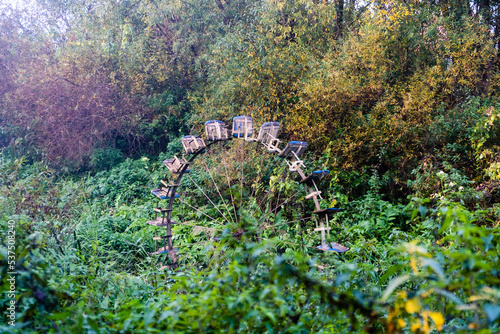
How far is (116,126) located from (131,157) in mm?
803

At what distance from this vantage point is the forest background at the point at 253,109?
4.70 meters

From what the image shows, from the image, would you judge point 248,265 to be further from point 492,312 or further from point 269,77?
point 269,77

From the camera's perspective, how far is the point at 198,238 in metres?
5.30

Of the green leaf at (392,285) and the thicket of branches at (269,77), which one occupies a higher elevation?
the thicket of branches at (269,77)

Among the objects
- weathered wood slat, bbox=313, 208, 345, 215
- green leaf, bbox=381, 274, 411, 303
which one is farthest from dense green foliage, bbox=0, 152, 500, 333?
weathered wood slat, bbox=313, 208, 345, 215

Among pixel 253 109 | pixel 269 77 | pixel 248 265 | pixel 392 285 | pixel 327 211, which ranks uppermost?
pixel 269 77

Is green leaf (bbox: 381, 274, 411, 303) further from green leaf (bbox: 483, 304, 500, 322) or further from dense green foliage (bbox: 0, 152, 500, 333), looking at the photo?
green leaf (bbox: 483, 304, 500, 322)

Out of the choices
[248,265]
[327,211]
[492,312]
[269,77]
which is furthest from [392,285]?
[269,77]

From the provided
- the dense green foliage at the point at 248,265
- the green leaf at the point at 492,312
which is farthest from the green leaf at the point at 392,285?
the green leaf at the point at 492,312

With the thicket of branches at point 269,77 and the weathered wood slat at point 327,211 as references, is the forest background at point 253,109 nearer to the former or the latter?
the thicket of branches at point 269,77

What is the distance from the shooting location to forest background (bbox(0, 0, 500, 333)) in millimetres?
4695

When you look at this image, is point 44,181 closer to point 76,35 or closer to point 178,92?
point 178,92

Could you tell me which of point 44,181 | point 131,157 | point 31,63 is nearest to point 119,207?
point 44,181

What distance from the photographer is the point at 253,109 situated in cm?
657
